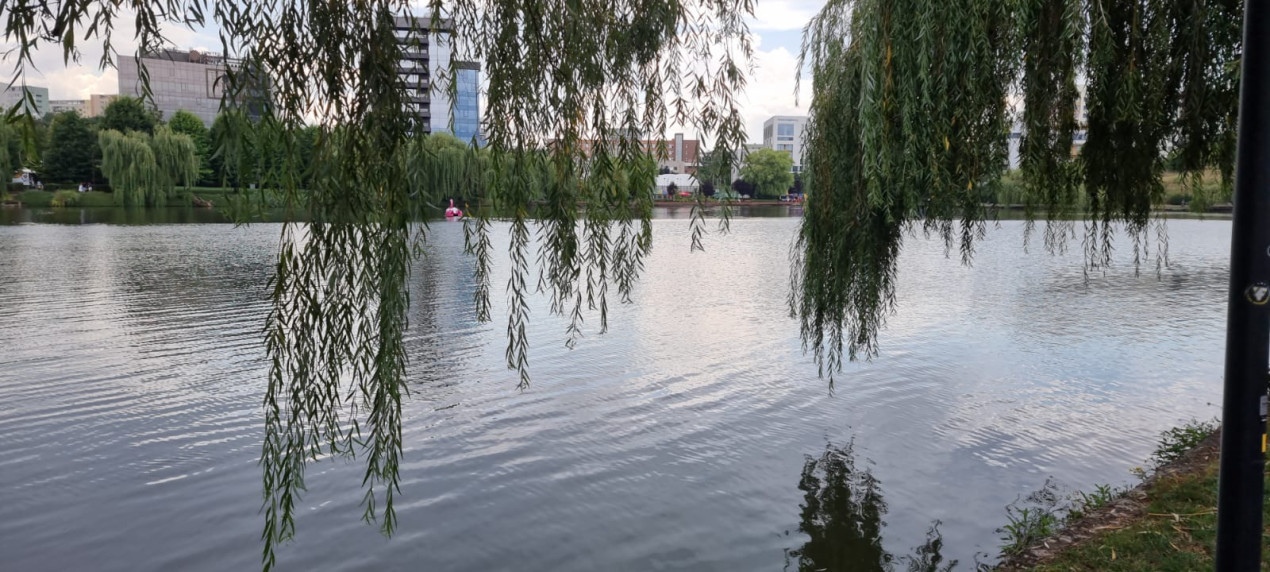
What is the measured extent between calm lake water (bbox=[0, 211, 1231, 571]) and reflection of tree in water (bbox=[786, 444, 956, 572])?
28 mm

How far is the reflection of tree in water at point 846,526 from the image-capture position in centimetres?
627

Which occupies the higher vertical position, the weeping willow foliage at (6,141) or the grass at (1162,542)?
the weeping willow foliage at (6,141)

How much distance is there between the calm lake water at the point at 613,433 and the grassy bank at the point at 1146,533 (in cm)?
68

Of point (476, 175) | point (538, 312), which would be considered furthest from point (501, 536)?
point (538, 312)

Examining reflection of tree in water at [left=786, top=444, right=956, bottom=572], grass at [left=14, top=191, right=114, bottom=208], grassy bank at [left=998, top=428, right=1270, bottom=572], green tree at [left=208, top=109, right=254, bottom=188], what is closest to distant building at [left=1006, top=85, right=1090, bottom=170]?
grassy bank at [left=998, top=428, right=1270, bottom=572]

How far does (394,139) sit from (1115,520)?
5.78 metres

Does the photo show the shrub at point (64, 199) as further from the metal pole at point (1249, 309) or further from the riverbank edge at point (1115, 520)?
the metal pole at point (1249, 309)

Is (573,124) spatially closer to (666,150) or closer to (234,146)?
(666,150)

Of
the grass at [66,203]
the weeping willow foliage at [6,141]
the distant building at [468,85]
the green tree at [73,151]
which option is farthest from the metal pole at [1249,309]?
the grass at [66,203]

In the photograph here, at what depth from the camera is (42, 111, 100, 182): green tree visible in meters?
51.2

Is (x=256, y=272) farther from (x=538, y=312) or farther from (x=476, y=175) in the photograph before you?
(x=476, y=175)

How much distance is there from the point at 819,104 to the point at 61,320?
13.6 metres

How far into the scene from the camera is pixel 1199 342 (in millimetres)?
13234

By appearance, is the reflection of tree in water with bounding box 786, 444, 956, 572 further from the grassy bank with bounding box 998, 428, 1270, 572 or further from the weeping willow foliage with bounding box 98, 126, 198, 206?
the weeping willow foliage with bounding box 98, 126, 198, 206
